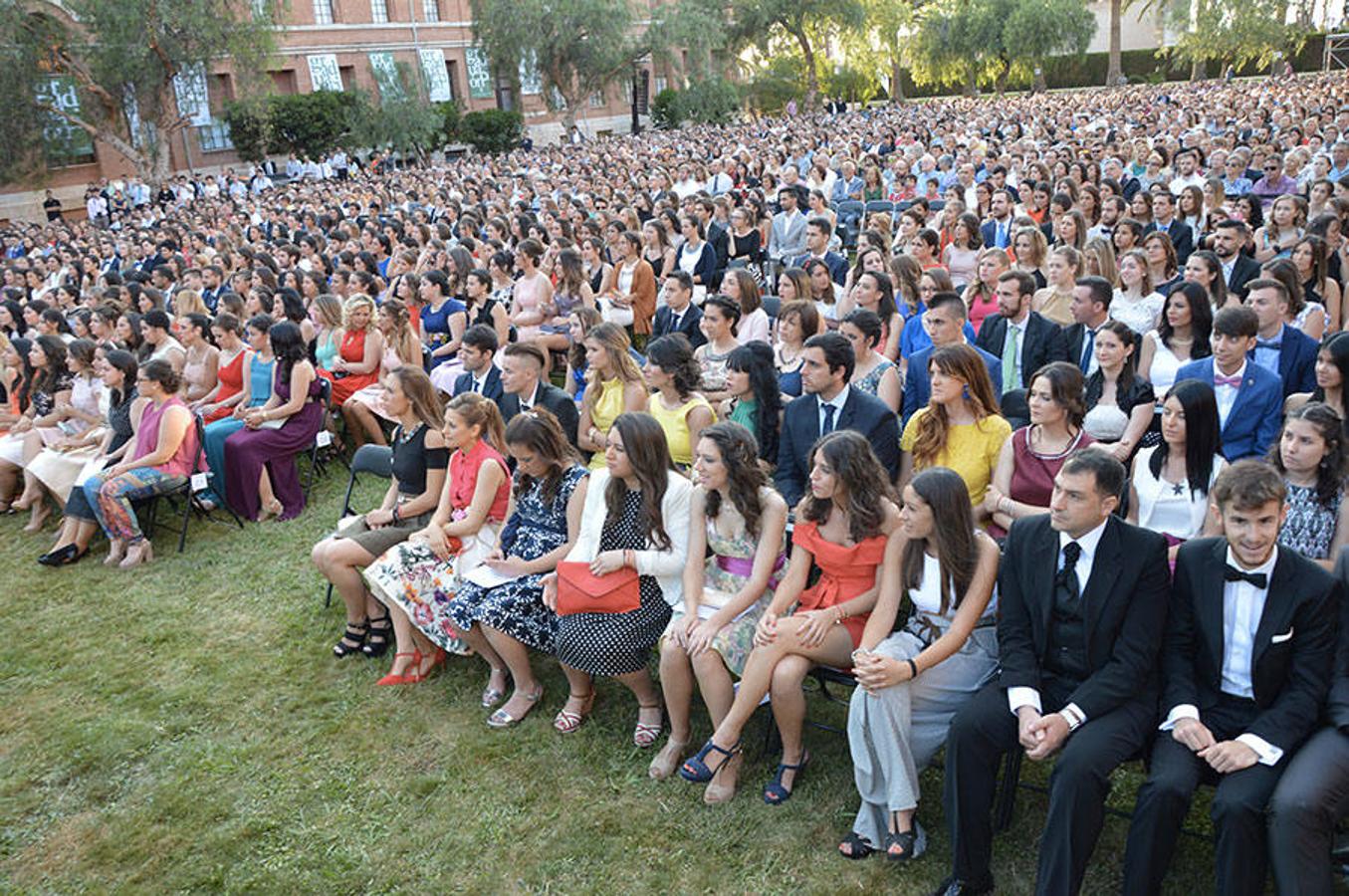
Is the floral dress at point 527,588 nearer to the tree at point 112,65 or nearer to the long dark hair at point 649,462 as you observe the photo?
the long dark hair at point 649,462

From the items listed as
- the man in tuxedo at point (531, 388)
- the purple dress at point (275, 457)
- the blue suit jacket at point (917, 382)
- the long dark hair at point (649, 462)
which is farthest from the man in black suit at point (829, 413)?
the purple dress at point (275, 457)

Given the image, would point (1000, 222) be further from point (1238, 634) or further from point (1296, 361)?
point (1238, 634)

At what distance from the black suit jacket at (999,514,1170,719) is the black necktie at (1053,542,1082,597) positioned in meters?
0.03

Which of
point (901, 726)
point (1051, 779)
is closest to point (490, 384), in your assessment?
point (901, 726)

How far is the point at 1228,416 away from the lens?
4.88 metres

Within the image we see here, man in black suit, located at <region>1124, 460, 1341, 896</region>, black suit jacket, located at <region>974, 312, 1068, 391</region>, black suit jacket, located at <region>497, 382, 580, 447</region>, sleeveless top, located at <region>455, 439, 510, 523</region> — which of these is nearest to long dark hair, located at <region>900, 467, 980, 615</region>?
man in black suit, located at <region>1124, 460, 1341, 896</region>

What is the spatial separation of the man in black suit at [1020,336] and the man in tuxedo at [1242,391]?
1059 mm

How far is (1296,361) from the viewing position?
17.8 ft

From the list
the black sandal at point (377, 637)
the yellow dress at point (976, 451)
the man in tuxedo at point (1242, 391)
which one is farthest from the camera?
the black sandal at point (377, 637)

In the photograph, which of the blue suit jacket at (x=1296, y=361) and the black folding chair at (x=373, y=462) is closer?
the blue suit jacket at (x=1296, y=361)

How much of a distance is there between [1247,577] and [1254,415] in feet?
6.67

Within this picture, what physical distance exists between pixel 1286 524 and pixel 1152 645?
0.99m

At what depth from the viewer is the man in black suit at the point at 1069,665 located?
3.22m

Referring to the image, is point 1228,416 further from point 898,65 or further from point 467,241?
point 898,65
